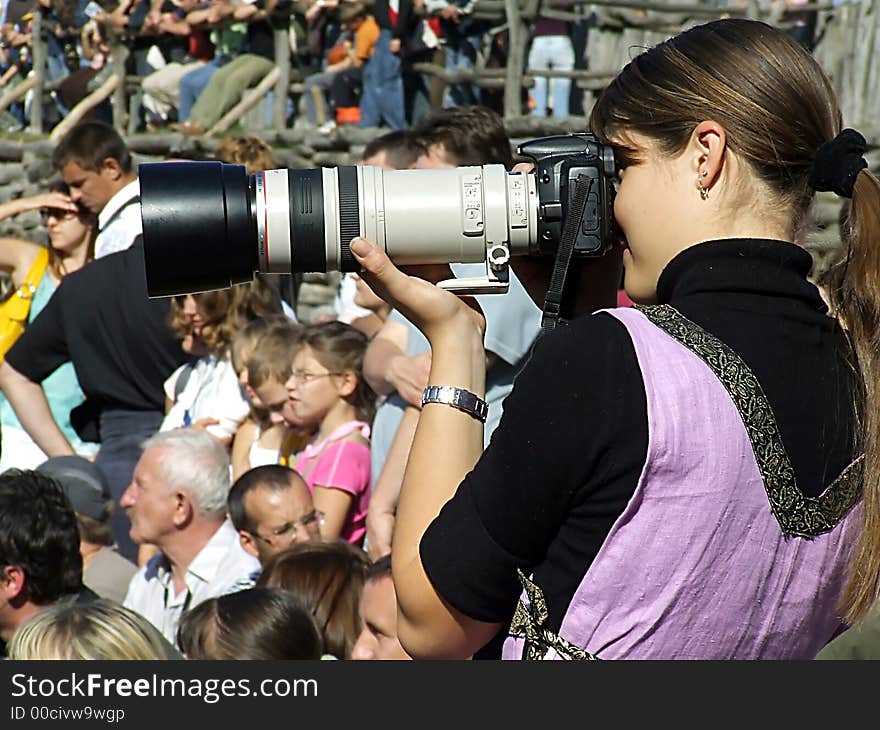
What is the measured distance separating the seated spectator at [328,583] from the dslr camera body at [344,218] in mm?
1368

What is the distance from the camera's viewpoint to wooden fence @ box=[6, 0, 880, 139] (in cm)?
845

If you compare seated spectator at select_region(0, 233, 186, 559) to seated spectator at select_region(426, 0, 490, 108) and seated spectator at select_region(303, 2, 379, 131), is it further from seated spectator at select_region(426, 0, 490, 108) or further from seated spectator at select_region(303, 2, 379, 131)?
seated spectator at select_region(303, 2, 379, 131)

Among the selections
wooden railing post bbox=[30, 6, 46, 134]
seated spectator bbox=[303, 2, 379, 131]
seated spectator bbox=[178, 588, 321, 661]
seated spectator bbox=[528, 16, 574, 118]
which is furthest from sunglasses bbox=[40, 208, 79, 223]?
wooden railing post bbox=[30, 6, 46, 134]

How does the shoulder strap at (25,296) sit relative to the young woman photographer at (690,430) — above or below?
below

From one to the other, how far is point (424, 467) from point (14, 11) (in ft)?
43.3

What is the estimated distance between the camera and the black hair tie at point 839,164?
1.56 meters

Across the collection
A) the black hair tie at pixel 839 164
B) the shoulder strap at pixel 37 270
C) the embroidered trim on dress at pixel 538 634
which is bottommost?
the shoulder strap at pixel 37 270

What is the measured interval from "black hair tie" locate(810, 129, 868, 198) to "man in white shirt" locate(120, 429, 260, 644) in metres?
2.51

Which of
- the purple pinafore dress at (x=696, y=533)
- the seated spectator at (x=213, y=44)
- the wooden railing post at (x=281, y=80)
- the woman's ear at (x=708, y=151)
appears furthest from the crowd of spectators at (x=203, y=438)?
the seated spectator at (x=213, y=44)

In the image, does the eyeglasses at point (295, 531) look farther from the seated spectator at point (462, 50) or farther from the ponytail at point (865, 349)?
the seated spectator at point (462, 50)

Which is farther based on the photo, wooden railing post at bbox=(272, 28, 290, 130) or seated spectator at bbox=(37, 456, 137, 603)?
wooden railing post at bbox=(272, 28, 290, 130)

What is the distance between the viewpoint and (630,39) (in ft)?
29.6

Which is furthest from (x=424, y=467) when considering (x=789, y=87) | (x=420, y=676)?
(x=789, y=87)

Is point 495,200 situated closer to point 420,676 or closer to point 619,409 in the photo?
point 619,409
